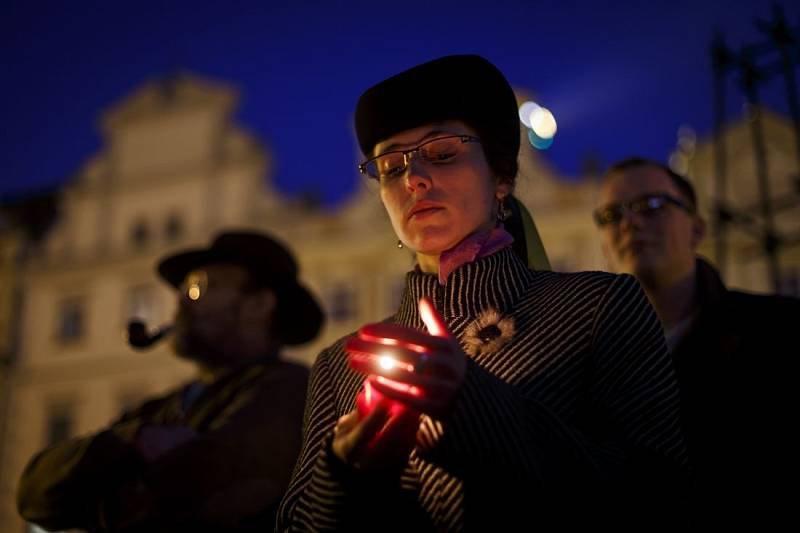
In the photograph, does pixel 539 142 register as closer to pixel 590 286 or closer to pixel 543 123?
pixel 543 123

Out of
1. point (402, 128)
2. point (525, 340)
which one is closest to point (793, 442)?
point (525, 340)

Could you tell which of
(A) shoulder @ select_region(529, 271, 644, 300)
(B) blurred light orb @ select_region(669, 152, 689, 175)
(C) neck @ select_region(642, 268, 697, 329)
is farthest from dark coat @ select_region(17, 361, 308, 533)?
(B) blurred light orb @ select_region(669, 152, 689, 175)

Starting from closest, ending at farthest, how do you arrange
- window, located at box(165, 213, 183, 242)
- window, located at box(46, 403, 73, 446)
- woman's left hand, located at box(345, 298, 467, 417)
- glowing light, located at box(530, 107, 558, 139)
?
woman's left hand, located at box(345, 298, 467, 417)
glowing light, located at box(530, 107, 558, 139)
window, located at box(165, 213, 183, 242)
window, located at box(46, 403, 73, 446)

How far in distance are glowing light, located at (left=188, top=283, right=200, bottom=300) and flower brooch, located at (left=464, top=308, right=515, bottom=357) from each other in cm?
220

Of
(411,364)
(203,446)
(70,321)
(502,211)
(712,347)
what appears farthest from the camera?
(70,321)

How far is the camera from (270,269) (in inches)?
140

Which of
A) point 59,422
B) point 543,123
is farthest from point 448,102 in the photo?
point 59,422

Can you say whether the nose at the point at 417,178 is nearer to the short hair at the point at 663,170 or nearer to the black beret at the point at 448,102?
the black beret at the point at 448,102

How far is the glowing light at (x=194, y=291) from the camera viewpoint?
344cm

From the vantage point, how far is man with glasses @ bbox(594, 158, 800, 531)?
2002 mm

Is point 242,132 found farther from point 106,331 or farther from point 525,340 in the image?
point 525,340

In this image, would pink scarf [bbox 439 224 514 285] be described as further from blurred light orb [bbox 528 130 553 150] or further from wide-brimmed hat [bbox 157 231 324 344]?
wide-brimmed hat [bbox 157 231 324 344]

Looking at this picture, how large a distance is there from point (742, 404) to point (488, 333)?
1.07 metres

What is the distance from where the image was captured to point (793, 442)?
207 cm
